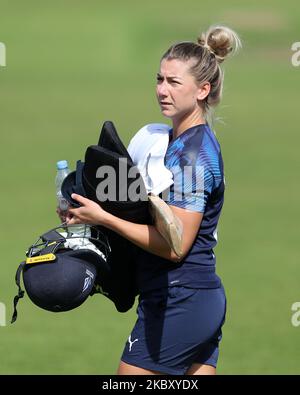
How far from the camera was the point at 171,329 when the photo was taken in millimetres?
5504

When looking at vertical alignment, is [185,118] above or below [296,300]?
above

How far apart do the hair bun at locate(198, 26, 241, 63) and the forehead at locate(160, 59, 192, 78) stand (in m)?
0.27

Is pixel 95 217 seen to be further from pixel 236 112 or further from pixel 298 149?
pixel 236 112

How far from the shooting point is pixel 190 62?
563cm

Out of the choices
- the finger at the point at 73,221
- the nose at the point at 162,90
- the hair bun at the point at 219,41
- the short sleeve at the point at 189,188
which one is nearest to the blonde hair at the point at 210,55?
the hair bun at the point at 219,41

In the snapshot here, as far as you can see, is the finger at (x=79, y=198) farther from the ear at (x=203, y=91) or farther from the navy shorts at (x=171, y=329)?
the ear at (x=203, y=91)

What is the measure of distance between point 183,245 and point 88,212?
1.63ft

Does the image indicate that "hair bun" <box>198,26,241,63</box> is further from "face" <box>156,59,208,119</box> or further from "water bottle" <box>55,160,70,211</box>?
"water bottle" <box>55,160,70,211</box>

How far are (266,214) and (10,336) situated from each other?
6.12m

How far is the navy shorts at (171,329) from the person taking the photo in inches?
216

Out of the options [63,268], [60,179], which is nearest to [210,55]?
[60,179]

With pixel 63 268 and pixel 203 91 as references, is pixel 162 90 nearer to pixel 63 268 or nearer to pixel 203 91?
pixel 203 91

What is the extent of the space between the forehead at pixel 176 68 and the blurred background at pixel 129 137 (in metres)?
0.64
